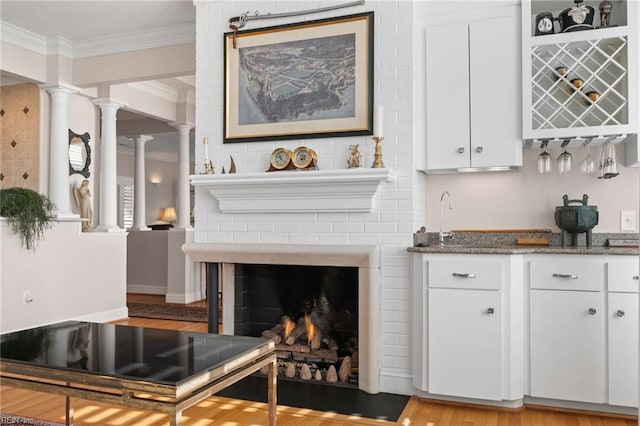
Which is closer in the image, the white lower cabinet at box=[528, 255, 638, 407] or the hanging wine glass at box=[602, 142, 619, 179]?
the white lower cabinet at box=[528, 255, 638, 407]

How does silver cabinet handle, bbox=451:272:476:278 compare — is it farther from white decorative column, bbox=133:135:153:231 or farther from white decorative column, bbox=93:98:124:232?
white decorative column, bbox=133:135:153:231

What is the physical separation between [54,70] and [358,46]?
3.33 metres

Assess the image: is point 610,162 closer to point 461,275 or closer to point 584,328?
point 584,328

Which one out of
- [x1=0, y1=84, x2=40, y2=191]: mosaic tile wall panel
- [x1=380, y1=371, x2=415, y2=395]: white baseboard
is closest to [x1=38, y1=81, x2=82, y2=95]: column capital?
[x1=0, y1=84, x2=40, y2=191]: mosaic tile wall panel

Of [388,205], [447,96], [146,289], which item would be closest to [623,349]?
[388,205]

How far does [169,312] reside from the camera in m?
6.08

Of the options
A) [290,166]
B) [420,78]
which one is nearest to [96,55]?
[290,166]

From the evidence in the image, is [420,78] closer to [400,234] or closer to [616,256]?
[400,234]

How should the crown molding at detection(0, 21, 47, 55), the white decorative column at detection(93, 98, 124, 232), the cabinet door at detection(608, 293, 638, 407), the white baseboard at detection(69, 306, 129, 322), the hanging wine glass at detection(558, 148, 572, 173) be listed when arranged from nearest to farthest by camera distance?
the cabinet door at detection(608, 293, 638, 407)
the hanging wine glass at detection(558, 148, 572, 173)
the crown molding at detection(0, 21, 47, 55)
the white baseboard at detection(69, 306, 129, 322)
the white decorative column at detection(93, 98, 124, 232)

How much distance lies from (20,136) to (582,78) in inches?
202

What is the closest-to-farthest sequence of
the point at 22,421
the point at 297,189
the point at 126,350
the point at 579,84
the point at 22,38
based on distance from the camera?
the point at 126,350
the point at 22,421
the point at 579,84
the point at 297,189
the point at 22,38

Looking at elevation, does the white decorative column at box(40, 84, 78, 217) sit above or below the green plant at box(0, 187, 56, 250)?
above

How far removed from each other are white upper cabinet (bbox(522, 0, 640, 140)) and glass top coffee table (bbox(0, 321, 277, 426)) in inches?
86.6

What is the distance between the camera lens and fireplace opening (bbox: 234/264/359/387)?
3525 millimetres
